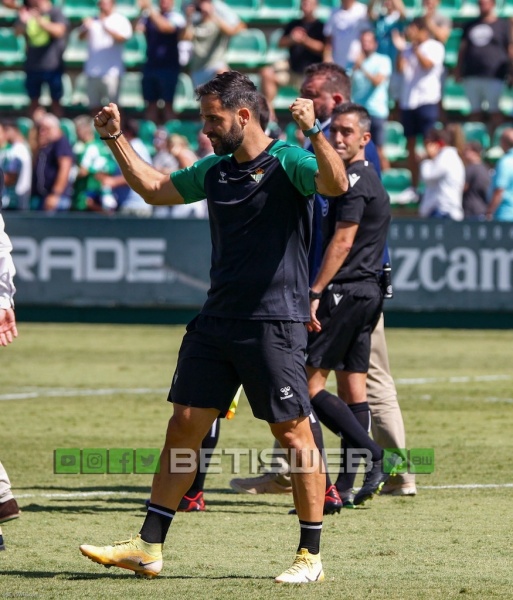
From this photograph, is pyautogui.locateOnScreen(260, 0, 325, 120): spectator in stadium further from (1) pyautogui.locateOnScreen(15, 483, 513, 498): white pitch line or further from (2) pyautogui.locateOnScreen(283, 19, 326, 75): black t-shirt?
(1) pyautogui.locateOnScreen(15, 483, 513, 498): white pitch line

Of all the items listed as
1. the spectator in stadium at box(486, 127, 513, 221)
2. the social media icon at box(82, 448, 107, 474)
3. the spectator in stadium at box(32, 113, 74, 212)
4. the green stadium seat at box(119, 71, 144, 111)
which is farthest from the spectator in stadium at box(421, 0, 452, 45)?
the social media icon at box(82, 448, 107, 474)

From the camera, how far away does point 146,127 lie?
23.2 meters

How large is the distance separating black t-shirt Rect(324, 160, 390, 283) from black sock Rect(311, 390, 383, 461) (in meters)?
0.72

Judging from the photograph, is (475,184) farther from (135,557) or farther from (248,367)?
(135,557)

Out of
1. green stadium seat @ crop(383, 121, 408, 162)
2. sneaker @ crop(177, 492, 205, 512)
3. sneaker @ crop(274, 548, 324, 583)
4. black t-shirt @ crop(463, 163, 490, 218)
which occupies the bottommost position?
sneaker @ crop(177, 492, 205, 512)

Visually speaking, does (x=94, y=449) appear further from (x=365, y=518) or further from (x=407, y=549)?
(x=407, y=549)

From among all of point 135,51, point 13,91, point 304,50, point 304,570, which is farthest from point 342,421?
point 13,91

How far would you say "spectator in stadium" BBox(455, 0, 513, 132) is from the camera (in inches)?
816

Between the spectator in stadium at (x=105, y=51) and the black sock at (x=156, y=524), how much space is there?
54.5 feet

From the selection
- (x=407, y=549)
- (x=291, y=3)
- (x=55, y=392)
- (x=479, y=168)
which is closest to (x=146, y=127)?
(x=291, y=3)

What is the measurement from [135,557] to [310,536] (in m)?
0.78

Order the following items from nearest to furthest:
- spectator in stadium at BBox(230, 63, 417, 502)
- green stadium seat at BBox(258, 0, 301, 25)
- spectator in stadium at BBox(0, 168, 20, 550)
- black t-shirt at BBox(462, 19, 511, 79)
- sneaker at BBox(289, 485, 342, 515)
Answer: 1. spectator in stadium at BBox(0, 168, 20, 550)
2. sneaker at BBox(289, 485, 342, 515)
3. spectator in stadium at BBox(230, 63, 417, 502)
4. black t-shirt at BBox(462, 19, 511, 79)
5. green stadium seat at BBox(258, 0, 301, 25)

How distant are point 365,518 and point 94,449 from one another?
9.24ft

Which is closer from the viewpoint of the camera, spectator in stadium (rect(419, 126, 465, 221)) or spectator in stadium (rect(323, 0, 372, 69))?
spectator in stadium (rect(419, 126, 465, 221))
